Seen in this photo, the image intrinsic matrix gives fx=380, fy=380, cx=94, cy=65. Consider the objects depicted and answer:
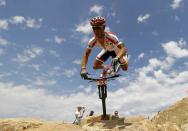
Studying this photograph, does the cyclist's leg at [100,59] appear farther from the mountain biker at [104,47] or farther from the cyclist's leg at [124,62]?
the cyclist's leg at [124,62]

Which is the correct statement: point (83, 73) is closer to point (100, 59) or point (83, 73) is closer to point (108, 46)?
point (100, 59)

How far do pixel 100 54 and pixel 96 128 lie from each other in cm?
306

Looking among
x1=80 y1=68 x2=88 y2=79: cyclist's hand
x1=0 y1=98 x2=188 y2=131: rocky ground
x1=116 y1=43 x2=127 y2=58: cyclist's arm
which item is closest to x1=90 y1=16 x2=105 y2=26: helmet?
x1=116 y1=43 x2=127 y2=58: cyclist's arm

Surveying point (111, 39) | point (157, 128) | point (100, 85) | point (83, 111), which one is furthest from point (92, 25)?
point (83, 111)

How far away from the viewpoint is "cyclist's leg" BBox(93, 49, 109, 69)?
1446 cm

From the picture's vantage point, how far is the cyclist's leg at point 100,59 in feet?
47.4

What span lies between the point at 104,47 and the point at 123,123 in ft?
9.56

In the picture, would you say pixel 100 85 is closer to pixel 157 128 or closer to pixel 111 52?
pixel 111 52

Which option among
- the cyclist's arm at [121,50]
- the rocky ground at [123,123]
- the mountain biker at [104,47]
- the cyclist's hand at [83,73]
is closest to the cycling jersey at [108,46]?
the mountain biker at [104,47]

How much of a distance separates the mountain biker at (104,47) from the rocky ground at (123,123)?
1819mm

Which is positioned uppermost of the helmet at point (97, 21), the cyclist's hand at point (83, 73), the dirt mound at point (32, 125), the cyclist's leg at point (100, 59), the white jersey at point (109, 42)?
the helmet at point (97, 21)

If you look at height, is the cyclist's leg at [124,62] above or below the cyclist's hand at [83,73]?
above

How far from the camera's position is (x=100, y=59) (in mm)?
14562

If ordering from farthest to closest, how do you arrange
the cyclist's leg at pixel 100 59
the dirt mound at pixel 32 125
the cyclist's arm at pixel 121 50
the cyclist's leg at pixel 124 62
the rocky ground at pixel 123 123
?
the cyclist's leg at pixel 100 59
the cyclist's leg at pixel 124 62
the cyclist's arm at pixel 121 50
the dirt mound at pixel 32 125
the rocky ground at pixel 123 123
